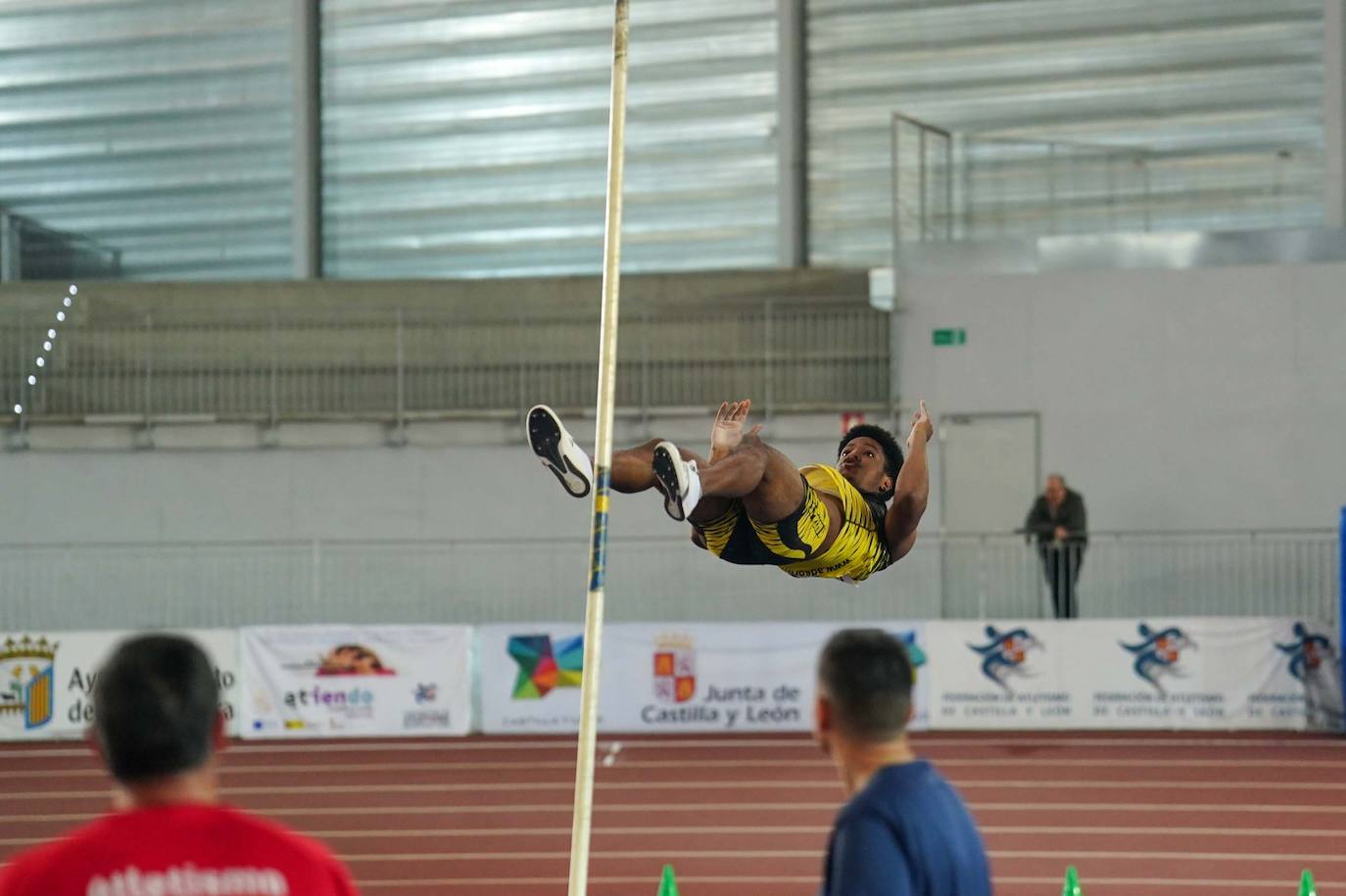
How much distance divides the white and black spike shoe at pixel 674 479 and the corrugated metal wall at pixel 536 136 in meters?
11.3

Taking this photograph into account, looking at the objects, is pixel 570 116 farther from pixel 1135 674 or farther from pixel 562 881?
pixel 562 881

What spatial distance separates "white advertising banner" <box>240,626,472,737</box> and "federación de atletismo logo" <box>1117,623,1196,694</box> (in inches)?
211

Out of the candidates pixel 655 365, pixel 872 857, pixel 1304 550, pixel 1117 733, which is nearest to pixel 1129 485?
pixel 1304 550

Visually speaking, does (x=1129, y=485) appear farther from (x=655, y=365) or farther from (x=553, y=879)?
(x=553, y=879)

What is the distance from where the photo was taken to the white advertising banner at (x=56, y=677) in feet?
41.1

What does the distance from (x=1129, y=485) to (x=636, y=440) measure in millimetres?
→ 4428

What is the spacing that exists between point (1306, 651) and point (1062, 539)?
2.05 metres

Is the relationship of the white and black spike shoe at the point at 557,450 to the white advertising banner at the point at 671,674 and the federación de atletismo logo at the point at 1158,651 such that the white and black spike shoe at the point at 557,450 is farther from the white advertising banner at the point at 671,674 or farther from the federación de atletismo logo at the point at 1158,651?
the federación de atletismo logo at the point at 1158,651

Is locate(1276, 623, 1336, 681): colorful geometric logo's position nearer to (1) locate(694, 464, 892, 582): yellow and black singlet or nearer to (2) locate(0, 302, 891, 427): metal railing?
(2) locate(0, 302, 891, 427): metal railing

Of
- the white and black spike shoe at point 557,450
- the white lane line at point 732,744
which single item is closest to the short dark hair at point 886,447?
the white and black spike shoe at point 557,450

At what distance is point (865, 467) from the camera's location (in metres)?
5.96

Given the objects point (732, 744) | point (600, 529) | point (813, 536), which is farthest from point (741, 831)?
point (600, 529)

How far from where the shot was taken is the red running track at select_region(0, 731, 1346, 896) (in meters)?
8.43

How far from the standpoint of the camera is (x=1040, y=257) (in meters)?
14.3
